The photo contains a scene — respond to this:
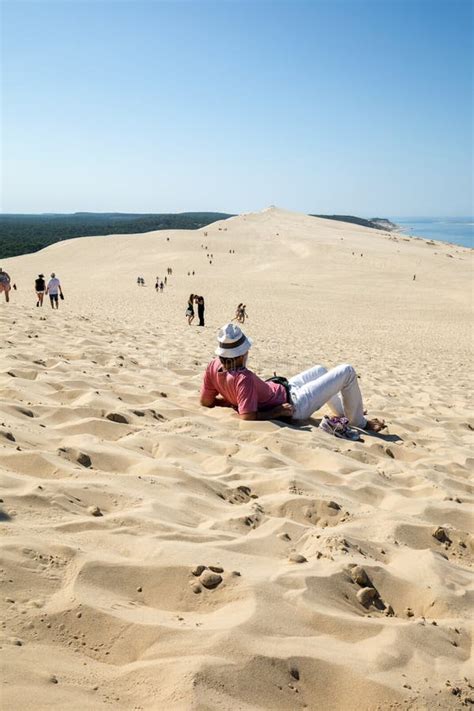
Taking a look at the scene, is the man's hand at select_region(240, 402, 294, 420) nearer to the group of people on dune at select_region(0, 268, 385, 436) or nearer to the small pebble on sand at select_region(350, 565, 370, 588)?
the group of people on dune at select_region(0, 268, 385, 436)

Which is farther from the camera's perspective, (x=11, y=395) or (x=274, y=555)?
(x=11, y=395)

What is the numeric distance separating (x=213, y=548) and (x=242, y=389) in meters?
2.55

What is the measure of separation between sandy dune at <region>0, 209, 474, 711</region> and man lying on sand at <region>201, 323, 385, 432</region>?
215mm

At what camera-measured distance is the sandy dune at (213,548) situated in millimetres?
2039

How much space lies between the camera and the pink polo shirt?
5.34 metres

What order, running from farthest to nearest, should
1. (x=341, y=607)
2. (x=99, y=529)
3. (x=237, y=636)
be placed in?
1. (x=99, y=529)
2. (x=341, y=607)
3. (x=237, y=636)

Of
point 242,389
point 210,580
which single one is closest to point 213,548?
point 210,580

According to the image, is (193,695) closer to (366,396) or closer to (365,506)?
(365,506)

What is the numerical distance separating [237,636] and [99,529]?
95 centimetres

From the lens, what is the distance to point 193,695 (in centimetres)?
189

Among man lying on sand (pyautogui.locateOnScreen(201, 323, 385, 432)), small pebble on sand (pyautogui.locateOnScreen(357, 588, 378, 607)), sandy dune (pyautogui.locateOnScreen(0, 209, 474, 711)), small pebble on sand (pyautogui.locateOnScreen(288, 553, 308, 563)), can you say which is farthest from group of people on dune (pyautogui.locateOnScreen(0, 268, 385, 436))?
small pebble on sand (pyautogui.locateOnScreen(357, 588, 378, 607))

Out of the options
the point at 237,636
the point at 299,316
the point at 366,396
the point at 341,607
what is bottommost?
the point at 299,316

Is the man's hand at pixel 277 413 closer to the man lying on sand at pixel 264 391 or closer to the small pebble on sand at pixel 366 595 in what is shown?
the man lying on sand at pixel 264 391

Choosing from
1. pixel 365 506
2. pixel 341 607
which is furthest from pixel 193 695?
pixel 365 506
